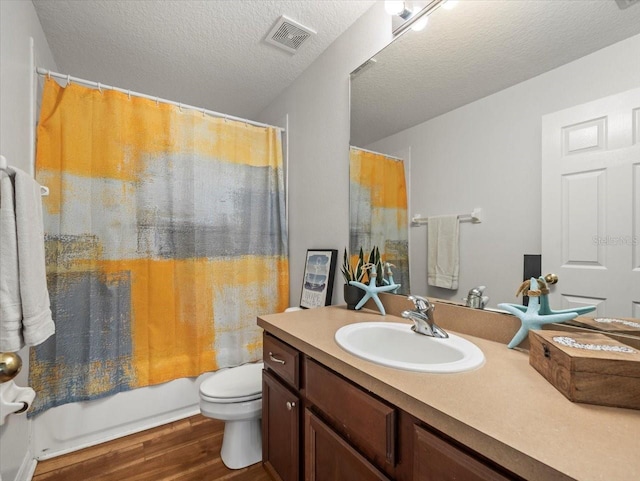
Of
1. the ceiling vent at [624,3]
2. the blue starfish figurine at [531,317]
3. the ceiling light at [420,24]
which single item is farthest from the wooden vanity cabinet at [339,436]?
the ceiling light at [420,24]

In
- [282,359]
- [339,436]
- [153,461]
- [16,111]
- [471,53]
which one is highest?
[471,53]

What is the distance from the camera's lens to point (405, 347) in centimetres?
110

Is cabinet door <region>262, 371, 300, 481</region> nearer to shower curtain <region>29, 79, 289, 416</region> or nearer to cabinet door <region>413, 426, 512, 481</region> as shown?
cabinet door <region>413, 426, 512, 481</region>

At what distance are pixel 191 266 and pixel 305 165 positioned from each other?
41.8 inches

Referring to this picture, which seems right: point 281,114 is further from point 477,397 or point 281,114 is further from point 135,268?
point 477,397

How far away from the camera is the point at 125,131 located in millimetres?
1731

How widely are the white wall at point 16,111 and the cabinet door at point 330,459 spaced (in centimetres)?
121

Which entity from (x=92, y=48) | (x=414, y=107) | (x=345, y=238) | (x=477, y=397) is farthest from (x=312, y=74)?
(x=477, y=397)

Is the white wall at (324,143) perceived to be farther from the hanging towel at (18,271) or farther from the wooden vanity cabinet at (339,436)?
the hanging towel at (18,271)

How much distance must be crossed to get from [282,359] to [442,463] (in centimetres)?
71

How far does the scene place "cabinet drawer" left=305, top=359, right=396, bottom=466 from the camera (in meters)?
0.70

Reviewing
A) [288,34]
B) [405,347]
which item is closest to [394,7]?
[288,34]

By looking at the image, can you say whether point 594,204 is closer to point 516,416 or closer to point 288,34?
point 516,416

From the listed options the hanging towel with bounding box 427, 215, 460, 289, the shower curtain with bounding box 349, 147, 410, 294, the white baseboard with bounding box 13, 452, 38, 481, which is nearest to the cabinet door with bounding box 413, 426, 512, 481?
the hanging towel with bounding box 427, 215, 460, 289
